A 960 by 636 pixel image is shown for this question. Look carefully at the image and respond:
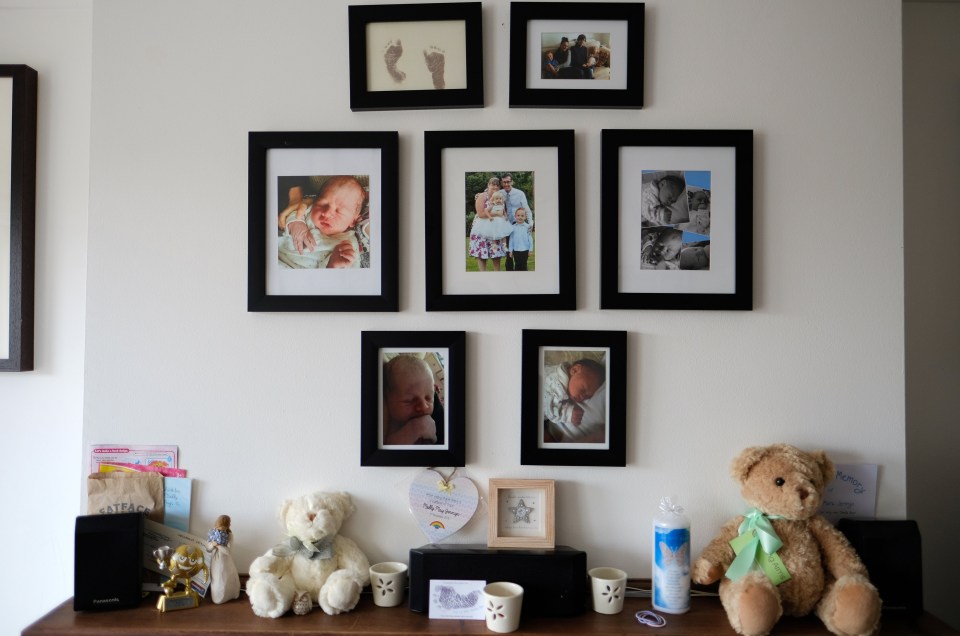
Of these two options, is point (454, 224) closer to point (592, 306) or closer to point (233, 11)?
point (592, 306)

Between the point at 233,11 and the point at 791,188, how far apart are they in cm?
131

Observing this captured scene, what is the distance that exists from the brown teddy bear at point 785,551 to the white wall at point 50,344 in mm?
1567

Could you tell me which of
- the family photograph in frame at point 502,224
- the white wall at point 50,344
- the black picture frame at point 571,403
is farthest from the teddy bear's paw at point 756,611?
the white wall at point 50,344

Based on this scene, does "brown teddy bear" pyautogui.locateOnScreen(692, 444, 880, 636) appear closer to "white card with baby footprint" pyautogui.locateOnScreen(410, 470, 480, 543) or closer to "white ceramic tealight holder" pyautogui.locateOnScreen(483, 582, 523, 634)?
"white ceramic tealight holder" pyautogui.locateOnScreen(483, 582, 523, 634)

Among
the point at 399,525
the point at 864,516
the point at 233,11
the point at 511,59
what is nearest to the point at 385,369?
the point at 399,525

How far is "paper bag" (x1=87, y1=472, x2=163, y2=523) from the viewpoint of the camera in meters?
1.43

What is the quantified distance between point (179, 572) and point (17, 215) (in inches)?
38.6

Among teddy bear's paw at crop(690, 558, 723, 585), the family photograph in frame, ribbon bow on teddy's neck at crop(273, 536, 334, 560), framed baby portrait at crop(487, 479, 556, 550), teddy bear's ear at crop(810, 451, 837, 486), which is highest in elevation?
the family photograph in frame

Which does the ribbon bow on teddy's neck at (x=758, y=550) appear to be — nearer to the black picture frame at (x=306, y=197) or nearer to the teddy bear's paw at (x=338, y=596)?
the teddy bear's paw at (x=338, y=596)

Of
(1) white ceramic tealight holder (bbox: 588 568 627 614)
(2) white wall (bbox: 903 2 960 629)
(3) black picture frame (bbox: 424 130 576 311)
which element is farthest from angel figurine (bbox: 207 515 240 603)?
(2) white wall (bbox: 903 2 960 629)

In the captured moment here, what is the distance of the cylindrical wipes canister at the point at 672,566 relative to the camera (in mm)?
1305

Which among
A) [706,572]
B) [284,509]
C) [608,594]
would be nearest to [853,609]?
[706,572]

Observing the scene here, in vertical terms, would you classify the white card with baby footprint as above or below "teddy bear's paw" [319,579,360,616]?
above

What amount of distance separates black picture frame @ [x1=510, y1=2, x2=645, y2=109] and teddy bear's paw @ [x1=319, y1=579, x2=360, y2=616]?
3.52ft
